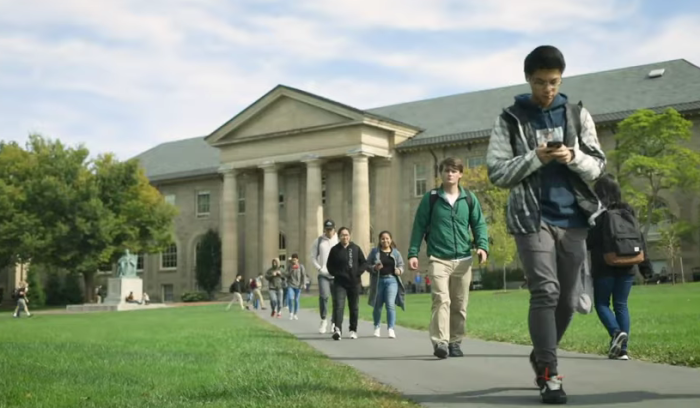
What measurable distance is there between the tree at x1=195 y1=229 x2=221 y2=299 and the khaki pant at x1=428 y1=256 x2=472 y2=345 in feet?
199

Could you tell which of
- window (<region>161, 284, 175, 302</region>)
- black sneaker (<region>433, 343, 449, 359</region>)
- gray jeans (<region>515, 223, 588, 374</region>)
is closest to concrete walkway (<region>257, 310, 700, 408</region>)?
black sneaker (<region>433, 343, 449, 359</region>)

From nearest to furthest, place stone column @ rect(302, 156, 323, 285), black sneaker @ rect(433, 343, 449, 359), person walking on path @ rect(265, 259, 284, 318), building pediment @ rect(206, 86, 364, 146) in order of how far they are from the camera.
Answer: black sneaker @ rect(433, 343, 449, 359) → person walking on path @ rect(265, 259, 284, 318) → building pediment @ rect(206, 86, 364, 146) → stone column @ rect(302, 156, 323, 285)

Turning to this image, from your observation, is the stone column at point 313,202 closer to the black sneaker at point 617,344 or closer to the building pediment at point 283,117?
the building pediment at point 283,117

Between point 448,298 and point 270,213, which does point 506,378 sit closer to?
point 448,298

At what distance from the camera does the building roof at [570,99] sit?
2168 inches

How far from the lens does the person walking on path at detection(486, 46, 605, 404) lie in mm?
6258

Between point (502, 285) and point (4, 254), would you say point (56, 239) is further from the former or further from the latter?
point (502, 285)

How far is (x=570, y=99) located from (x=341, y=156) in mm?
15787

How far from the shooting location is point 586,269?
6.71 metres

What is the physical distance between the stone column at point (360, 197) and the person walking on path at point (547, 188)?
177 feet

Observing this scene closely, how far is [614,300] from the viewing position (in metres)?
10.1

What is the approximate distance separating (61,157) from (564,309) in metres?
56.4

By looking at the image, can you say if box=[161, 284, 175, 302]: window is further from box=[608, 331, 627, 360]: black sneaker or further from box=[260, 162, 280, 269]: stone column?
box=[608, 331, 627, 360]: black sneaker

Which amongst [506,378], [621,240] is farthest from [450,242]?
[506,378]
